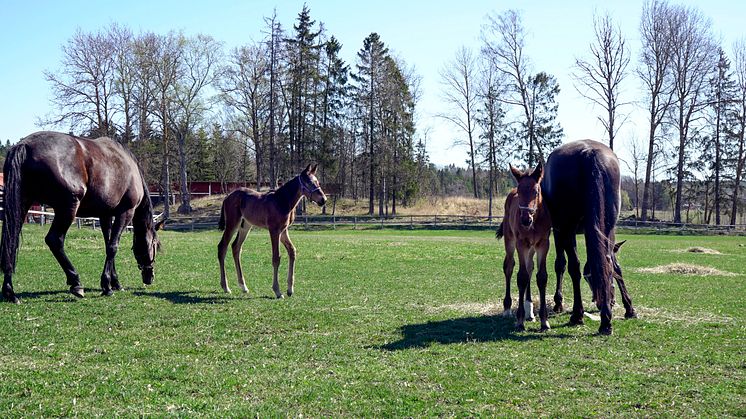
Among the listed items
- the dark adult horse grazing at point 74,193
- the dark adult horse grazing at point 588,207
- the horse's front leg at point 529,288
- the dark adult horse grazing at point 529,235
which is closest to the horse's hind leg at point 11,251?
the dark adult horse grazing at point 74,193

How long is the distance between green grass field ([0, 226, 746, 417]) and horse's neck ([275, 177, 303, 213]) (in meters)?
1.87

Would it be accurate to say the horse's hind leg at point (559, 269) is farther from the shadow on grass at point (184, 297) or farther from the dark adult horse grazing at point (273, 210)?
the shadow on grass at point (184, 297)

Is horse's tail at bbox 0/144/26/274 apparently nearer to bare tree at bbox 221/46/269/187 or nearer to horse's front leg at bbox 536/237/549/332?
horse's front leg at bbox 536/237/549/332

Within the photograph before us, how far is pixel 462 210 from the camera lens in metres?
59.6

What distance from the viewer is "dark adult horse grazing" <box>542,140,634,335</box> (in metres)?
8.69

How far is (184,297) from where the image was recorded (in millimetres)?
11648

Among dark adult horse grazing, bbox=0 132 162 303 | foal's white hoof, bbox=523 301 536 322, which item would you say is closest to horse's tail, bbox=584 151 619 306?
foal's white hoof, bbox=523 301 536 322

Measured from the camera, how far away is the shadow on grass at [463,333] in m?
8.33

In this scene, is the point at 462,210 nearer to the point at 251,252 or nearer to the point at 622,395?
the point at 251,252

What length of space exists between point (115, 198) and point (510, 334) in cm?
780

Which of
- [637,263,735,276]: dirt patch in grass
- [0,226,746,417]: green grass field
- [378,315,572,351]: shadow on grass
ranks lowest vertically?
[637,263,735,276]: dirt patch in grass

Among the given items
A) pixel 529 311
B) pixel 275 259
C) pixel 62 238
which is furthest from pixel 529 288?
pixel 62 238

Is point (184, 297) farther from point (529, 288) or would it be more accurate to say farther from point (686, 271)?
point (686, 271)

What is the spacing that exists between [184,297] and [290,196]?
2929mm
